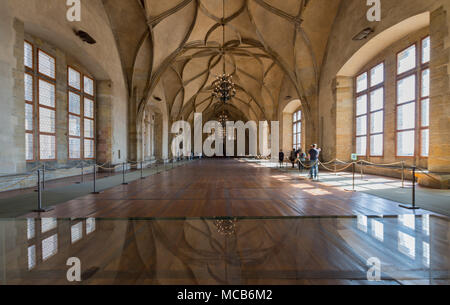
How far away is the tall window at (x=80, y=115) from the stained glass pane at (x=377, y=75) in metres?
14.4

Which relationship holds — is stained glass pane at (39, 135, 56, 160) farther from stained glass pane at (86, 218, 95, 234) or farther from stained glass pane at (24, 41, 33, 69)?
stained glass pane at (86, 218, 95, 234)

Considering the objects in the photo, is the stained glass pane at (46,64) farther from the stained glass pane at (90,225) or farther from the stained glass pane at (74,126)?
the stained glass pane at (90,225)

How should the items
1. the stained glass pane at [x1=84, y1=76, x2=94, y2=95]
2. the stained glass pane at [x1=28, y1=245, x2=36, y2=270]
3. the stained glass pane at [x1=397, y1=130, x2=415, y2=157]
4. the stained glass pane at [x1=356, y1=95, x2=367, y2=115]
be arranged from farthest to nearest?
the stained glass pane at [x1=356, y1=95, x2=367, y2=115]
the stained glass pane at [x1=84, y1=76, x2=94, y2=95]
the stained glass pane at [x1=397, y1=130, x2=415, y2=157]
the stained glass pane at [x1=28, y1=245, x2=36, y2=270]

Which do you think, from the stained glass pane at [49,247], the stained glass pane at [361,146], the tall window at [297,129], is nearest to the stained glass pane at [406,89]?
the stained glass pane at [361,146]

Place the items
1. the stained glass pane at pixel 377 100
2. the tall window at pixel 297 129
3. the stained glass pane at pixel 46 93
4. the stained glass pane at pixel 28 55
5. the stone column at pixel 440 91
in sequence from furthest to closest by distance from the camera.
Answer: the tall window at pixel 297 129 < the stained glass pane at pixel 377 100 < the stained glass pane at pixel 46 93 < the stained glass pane at pixel 28 55 < the stone column at pixel 440 91

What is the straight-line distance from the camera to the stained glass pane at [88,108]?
11156 millimetres

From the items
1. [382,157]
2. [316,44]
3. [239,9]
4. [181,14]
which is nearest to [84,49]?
[181,14]

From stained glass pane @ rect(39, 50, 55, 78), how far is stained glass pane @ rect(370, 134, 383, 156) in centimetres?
1466

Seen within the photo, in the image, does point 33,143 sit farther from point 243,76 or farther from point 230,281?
point 243,76

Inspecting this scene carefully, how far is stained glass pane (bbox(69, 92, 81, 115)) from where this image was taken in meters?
10.1

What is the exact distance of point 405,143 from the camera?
28.7 feet

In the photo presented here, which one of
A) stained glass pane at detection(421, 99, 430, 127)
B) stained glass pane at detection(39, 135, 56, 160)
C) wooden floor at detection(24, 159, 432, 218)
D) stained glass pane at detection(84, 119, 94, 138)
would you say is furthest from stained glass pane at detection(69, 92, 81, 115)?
stained glass pane at detection(421, 99, 430, 127)

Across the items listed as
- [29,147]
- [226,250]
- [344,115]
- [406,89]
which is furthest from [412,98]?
[29,147]
